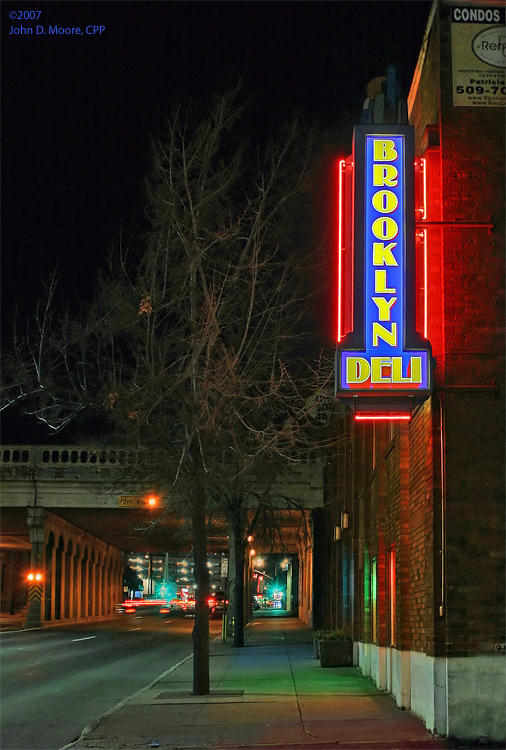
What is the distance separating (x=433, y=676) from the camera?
9992mm

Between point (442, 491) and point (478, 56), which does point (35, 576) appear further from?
point (478, 56)

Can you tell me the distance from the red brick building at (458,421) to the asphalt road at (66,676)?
4.87 m

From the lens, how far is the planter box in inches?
764

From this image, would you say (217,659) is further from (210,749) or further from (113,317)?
(210,749)

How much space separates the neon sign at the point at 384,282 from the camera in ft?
34.1

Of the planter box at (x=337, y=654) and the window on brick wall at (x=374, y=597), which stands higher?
the window on brick wall at (x=374, y=597)

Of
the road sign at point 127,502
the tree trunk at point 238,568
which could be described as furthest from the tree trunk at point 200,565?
the road sign at point 127,502

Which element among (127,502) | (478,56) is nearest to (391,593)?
(478,56)

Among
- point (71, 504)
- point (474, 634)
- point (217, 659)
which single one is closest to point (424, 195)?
point (474, 634)

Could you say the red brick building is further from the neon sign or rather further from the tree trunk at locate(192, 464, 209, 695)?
the tree trunk at locate(192, 464, 209, 695)

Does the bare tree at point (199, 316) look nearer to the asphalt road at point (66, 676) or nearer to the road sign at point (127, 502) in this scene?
the asphalt road at point (66, 676)

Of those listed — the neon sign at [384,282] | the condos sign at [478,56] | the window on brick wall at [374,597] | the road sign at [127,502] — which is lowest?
the window on brick wall at [374,597]

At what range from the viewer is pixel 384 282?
1063 centimetres

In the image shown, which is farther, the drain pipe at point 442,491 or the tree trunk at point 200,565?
the tree trunk at point 200,565
